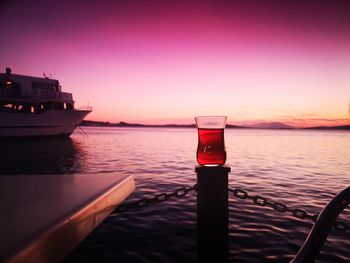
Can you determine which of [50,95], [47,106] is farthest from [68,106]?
[47,106]

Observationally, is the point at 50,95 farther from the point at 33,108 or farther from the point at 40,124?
the point at 40,124

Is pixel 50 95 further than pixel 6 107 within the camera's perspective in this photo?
Yes

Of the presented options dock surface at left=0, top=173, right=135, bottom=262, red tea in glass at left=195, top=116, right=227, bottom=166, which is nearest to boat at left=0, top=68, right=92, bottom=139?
dock surface at left=0, top=173, right=135, bottom=262

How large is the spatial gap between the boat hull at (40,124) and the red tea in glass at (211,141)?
26753 mm

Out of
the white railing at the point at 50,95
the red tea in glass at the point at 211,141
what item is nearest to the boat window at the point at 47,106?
the white railing at the point at 50,95

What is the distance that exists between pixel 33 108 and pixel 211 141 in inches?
1168

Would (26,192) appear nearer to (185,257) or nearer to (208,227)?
(208,227)

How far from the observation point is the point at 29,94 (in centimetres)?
2703

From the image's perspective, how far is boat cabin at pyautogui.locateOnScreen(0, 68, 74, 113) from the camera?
83.9ft

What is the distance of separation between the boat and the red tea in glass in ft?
87.8

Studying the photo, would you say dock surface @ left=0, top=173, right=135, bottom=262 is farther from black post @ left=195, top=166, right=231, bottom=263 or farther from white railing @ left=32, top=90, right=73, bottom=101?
white railing @ left=32, top=90, right=73, bottom=101

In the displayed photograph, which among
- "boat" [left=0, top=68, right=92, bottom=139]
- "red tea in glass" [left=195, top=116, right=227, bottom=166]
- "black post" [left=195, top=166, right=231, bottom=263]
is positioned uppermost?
"boat" [left=0, top=68, right=92, bottom=139]

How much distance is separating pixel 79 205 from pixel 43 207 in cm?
17

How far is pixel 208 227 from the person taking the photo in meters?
1.67
